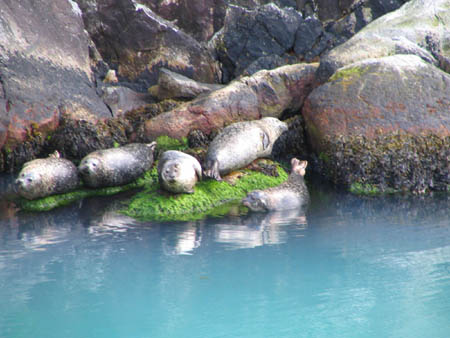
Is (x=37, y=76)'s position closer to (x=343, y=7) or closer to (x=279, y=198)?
(x=279, y=198)

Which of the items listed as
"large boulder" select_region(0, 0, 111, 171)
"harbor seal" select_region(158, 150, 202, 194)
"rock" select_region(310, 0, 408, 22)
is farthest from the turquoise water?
"rock" select_region(310, 0, 408, 22)

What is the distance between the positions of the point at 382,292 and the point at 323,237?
1263mm

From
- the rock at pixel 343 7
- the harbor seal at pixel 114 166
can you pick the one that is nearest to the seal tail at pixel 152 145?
the harbor seal at pixel 114 166

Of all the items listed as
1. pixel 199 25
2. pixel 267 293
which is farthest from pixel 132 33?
pixel 267 293

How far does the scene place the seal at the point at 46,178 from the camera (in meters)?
6.14

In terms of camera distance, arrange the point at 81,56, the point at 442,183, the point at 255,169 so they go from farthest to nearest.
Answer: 1. the point at 81,56
2. the point at 255,169
3. the point at 442,183

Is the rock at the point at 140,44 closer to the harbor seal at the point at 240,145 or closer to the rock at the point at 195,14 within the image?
the rock at the point at 195,14

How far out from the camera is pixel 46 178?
6.27 metres

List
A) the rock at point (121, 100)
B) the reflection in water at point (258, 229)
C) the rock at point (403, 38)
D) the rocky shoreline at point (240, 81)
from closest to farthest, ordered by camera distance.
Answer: the reflection in water at point (258, 229) → the rocky shoreline at point (240, 81) → the rock at point (403, 38) → the rock at point (121, 100)

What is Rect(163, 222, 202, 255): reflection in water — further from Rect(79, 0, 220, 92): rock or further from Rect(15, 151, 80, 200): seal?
Rect(79, 0, 220, 92): rock

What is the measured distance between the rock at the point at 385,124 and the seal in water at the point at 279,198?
0.98 m

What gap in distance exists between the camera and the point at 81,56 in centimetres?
934

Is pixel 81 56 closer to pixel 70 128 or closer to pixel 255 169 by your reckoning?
pixel 70 128

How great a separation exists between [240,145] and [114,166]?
68.0 inches
